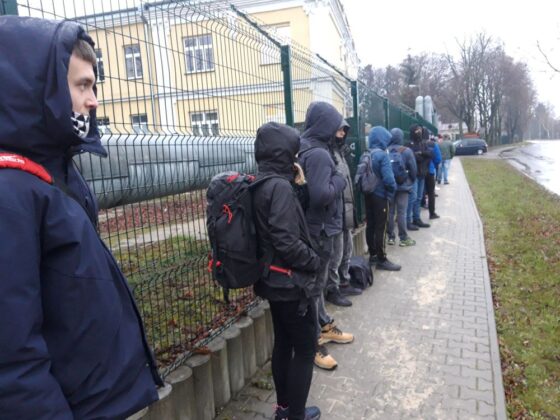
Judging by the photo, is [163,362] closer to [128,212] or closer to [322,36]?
[128,212]

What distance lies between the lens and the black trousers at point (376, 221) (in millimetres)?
6109

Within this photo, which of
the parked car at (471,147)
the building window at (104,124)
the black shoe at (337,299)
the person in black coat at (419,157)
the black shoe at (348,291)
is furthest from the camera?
the parked car at (471,147)

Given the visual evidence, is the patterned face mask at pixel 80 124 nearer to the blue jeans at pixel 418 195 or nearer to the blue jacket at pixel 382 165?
the blue jacket at pixel 382 165

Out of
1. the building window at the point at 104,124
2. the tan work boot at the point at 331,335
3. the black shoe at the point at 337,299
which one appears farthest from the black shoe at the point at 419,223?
the building window at the point at 104,124

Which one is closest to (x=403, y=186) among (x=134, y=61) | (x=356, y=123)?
(x=356, y=123)

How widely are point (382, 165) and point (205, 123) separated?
10.4 feet

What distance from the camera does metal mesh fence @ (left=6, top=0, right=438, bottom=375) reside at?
8.48 feet

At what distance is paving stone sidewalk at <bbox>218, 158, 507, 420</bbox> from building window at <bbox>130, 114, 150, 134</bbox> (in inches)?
→ 80.1

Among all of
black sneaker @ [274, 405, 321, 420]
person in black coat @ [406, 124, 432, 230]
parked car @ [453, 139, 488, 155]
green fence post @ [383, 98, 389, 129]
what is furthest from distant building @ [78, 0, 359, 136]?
parked car @ [453, 139, 488, 155]

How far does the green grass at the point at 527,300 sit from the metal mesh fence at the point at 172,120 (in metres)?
2.33

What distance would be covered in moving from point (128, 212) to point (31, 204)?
1.59m

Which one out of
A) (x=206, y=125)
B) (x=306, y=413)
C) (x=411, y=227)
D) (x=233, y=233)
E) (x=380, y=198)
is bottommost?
(x=306, y=413)

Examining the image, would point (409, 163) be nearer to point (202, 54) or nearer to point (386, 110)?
point (386, 110)

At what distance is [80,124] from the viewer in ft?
4.97
